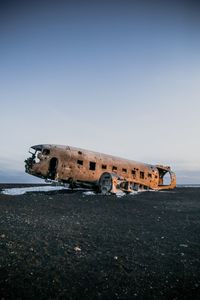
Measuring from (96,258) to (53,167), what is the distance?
1862 centimetres

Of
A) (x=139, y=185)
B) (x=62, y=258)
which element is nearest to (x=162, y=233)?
(x=62, y=258)

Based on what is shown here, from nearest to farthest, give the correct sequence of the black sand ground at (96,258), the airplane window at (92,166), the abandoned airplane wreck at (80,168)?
the black sand ground at (96,258) → the abandoned airplane wreck at (80,168) → the airplane window at (92,166)

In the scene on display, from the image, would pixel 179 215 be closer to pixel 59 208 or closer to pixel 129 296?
pixel 59 208

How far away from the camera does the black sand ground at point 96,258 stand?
507 cm

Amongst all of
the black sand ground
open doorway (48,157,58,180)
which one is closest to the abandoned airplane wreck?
open doorway (48,157,58,180)

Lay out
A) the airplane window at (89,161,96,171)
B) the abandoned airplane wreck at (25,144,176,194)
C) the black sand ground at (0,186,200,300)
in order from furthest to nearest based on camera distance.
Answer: the airplane window at (89,161,96,171) → the abandoned airplane wreck at (25,144,176,194) → the black sand ground at (0,186,200,300)

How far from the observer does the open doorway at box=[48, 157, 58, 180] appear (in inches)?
965

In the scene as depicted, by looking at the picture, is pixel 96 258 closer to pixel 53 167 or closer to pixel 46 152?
pixel 46 152

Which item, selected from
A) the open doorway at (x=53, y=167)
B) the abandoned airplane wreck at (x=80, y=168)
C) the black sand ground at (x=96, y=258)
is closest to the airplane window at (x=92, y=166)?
the abandoned airplane wreck at (x=80, y=168)

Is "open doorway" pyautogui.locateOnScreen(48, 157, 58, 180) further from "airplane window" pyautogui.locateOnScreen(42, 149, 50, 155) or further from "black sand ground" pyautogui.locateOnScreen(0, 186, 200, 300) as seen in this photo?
"black sand ground" pyautogui.locateOnScreen(0, 186, 200, 300)

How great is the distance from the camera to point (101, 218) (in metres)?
12.5

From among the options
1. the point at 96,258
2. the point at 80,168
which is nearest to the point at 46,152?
the point at 80,168

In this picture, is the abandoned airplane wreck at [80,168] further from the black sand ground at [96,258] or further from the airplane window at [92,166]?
the black sand ground at [96,258]

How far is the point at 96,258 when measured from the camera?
6.82 metres
